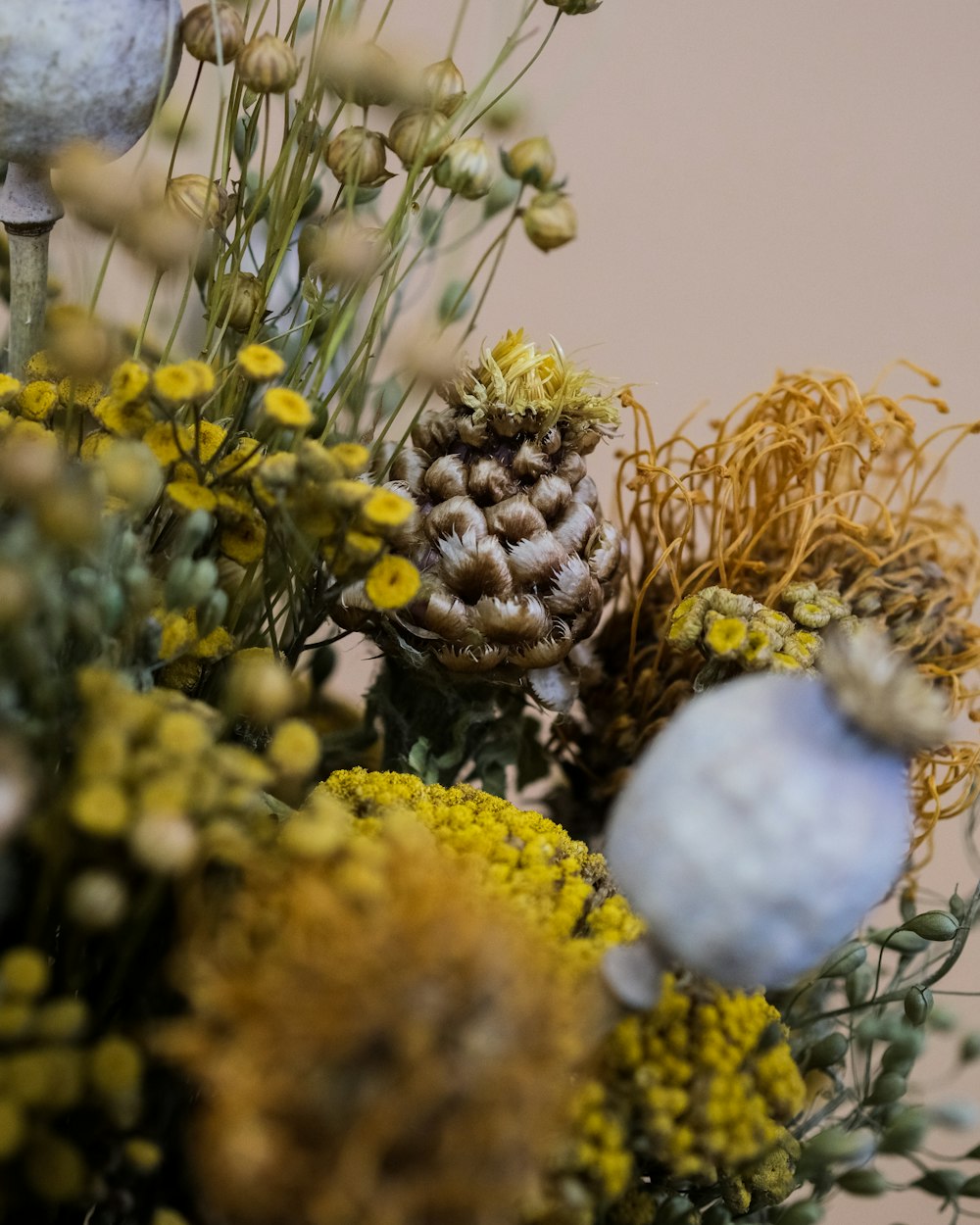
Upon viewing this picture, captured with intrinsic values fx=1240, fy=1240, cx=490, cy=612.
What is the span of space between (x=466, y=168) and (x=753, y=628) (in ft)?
0.68

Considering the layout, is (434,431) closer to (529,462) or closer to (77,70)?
(529,462)

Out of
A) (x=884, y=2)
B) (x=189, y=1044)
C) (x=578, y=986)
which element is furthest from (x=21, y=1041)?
(x=884, y=2)

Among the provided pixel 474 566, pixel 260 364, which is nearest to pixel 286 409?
pixel 260 364

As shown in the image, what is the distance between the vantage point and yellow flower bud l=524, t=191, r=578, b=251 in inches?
18.3

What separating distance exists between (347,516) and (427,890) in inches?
5.6

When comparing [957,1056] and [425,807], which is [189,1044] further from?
[957,1056]

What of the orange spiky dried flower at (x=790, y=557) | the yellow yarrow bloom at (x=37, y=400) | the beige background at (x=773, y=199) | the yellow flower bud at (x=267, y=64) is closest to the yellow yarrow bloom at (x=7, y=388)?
the yellow yarrow bloom at (x=37, y=400)

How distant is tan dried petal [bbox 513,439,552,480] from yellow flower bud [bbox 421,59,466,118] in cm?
13

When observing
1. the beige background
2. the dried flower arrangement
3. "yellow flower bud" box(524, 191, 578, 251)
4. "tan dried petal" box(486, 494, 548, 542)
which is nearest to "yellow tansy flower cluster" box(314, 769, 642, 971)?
the dried flower arrangement

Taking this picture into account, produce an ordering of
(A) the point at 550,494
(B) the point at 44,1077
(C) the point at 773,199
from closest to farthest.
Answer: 1. (B) the point at 44,1077
2. (A) the point at 550,494
3. (C) the point at 773,199

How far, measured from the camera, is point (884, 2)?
3.74ft

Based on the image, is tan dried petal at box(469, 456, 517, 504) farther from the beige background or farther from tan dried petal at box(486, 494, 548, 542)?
the beige background

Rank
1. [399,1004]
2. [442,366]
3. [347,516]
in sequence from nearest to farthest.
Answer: [399,1004] → [347,516] → [442,366]

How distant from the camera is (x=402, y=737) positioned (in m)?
0.58
